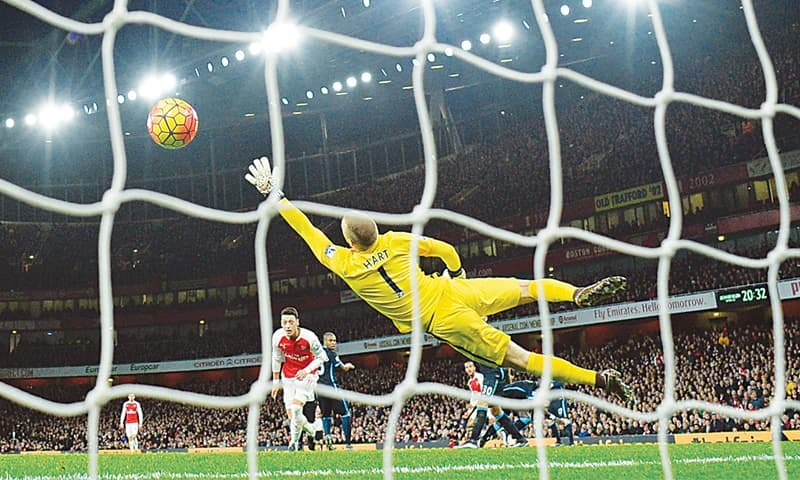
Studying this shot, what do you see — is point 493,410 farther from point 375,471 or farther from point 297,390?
point 375,471

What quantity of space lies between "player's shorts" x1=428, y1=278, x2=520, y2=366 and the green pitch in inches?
37.3

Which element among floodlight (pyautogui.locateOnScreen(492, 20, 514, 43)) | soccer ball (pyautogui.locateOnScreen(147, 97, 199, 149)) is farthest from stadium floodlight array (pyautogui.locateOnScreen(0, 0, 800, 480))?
floodlight (pyautogui.locateOnScreen(492, 20, 514, 43))

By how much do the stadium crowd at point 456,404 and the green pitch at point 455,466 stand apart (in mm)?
7940

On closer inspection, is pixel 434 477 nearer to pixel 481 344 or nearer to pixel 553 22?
pixel 481 344

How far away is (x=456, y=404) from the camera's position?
2139 cm

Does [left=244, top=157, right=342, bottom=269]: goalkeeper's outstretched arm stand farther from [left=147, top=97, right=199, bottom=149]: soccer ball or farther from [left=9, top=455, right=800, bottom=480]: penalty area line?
[left=147, top=97, right=199, bottom=149]: soccer ball

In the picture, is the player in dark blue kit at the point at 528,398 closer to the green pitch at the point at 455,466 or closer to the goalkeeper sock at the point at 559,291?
the green pitch at the point at 455,466

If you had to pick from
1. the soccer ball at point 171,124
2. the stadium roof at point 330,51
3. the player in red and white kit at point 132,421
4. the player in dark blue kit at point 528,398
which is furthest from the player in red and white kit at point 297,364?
the stadium roof at point 330,51

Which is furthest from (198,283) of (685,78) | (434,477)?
(434,477)

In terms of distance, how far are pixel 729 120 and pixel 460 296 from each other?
20755 millimetres

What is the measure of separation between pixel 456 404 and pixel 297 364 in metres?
12.7

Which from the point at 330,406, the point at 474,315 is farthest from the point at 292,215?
the point at 330,406

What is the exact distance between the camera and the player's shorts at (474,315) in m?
4.80

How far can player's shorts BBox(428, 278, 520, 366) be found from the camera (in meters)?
4.80
